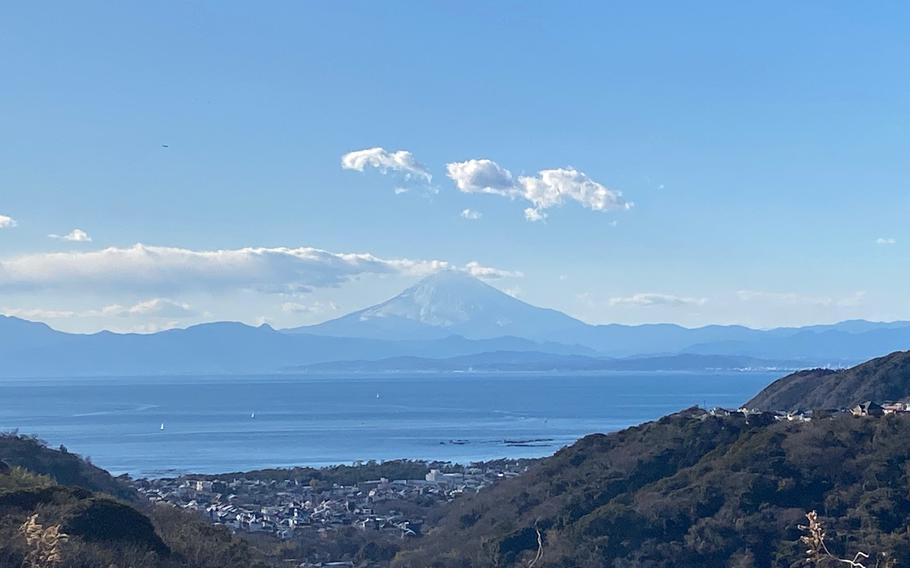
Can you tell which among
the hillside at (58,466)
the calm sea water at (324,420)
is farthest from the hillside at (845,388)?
the hillside at (58,466)

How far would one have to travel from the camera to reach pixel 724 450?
26.9 meters

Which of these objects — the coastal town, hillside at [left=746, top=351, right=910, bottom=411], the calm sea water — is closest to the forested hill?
the coastal town

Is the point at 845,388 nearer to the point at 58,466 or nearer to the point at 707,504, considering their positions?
the point at 707,504

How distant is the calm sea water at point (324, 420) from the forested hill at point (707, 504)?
24.7m

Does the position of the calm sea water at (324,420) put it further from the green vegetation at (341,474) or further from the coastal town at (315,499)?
the coastal town at (315,499)

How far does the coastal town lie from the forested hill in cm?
264

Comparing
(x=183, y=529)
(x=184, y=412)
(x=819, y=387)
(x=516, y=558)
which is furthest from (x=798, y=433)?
(x=184, y=412)

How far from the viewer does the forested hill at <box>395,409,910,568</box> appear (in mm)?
21281

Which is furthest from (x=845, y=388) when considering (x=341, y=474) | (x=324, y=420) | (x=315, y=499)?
(x=324, y=420)

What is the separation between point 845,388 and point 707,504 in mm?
27005

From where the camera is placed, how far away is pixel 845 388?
4769 centimetres

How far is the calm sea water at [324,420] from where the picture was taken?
5819cm

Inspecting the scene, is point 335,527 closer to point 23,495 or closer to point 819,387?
point 23,495

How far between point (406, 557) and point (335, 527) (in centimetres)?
482
